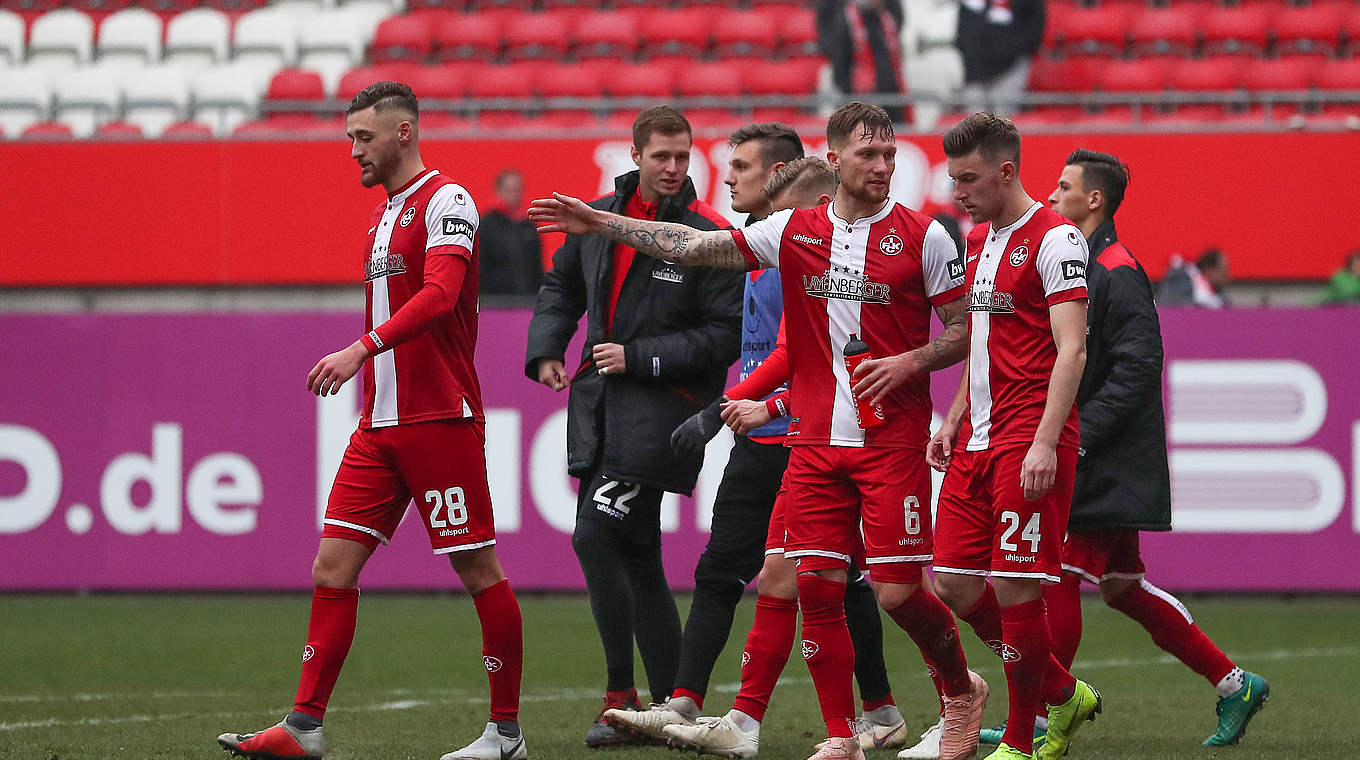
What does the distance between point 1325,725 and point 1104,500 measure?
52.3 inches

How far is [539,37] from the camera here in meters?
17.1

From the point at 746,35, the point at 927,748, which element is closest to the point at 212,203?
the point at 746,35

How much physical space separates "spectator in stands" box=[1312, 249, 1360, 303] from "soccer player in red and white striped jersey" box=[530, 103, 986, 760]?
7.97m

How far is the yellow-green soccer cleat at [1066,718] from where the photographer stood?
18.1 feet

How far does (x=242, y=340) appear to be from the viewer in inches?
440

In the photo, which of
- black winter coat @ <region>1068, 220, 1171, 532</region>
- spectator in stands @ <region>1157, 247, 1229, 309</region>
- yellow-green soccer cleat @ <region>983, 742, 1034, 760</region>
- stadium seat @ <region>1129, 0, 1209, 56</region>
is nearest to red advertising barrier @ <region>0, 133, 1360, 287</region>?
spectator in stands @ <region>1157, 247, 1229, 309</region>

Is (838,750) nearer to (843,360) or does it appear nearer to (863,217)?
(843,360)

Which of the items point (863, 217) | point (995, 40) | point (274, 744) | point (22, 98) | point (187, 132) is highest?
point (995, 40)

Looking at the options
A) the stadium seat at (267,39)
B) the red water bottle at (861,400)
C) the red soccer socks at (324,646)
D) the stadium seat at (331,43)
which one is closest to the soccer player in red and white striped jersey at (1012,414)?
the red water bottle at (861,400)

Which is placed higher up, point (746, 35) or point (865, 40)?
point (746, 35)

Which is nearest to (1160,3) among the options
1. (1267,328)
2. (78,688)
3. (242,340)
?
(1267,328)

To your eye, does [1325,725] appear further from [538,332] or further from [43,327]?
[43,327]

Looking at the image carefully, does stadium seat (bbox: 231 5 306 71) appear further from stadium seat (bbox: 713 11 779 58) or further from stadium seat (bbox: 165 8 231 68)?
stadium seat (bbox: 713 11 779 58)

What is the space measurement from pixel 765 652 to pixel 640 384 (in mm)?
1210
